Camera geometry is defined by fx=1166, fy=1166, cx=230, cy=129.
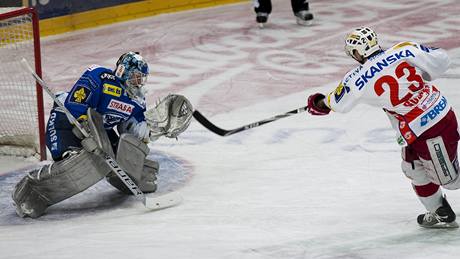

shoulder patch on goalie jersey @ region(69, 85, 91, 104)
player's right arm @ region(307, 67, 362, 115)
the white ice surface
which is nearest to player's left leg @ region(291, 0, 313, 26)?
the white ice surface

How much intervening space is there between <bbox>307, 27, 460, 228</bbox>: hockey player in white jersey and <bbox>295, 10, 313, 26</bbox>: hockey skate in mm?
4845

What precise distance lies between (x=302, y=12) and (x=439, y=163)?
5.06 m

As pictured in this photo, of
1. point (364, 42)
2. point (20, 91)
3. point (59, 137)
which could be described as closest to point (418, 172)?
point (364, 42)

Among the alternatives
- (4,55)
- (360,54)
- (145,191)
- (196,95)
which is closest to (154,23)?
(196,95)

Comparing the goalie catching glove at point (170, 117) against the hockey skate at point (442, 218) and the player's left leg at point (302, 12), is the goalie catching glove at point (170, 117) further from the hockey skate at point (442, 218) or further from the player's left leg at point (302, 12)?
the player's left leg at point (302, 12)

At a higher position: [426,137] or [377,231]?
[426,137]

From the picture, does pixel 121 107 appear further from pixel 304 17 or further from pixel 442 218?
pixel 304 17

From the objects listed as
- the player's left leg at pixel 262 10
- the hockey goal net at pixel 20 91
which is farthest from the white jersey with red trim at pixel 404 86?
the player's left leg at pixel 262 10

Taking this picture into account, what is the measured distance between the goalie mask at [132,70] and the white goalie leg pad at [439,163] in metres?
1.55

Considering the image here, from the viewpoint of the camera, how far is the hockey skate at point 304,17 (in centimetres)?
993

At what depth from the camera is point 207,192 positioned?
6066 mm

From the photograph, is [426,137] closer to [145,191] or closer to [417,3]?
[145,191]

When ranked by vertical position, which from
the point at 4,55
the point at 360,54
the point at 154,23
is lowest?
the point at 154,23

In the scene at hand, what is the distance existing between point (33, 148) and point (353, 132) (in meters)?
1.92
